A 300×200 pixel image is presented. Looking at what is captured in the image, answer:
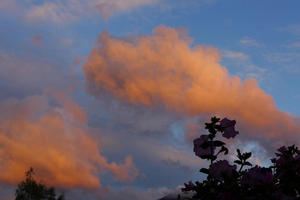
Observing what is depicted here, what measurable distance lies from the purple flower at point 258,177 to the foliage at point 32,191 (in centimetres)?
5449

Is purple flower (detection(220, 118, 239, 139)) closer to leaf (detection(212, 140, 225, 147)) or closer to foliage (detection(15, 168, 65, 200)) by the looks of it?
leaf (detection(212, 140, 225, 147))

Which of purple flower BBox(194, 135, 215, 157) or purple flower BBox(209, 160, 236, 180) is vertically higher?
purple flower BBox(194, 135, 215, 157)

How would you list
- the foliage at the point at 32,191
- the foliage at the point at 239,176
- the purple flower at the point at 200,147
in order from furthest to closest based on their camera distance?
the foliage at the point at 32,191, the purple flower at the point at 200,147, the foliage at the point at 239,176

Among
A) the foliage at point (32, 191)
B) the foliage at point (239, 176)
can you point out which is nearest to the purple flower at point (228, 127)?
the foliage at point (239, 176)

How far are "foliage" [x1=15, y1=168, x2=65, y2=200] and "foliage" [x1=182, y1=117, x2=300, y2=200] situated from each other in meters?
54.0

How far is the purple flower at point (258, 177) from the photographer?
3.83m

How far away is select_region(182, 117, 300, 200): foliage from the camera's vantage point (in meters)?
3.79

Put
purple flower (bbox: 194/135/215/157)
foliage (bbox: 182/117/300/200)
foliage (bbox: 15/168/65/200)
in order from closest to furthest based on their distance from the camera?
foliage (bbox: 182/117/300/200) → purple flower (bbox: 194/135/215/157) → foliage (bbox: 15/168/65/200)

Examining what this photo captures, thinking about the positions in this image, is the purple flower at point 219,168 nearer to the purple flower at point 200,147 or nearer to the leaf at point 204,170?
the leaf at point 204,170

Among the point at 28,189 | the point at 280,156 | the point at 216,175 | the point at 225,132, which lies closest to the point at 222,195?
the point at 216,175

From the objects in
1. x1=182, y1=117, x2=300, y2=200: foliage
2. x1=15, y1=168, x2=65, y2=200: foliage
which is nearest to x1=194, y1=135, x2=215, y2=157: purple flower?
x1=182, y1=117, x2=300, y2=200: foliage

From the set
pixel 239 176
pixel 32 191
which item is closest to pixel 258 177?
pixel 239 176

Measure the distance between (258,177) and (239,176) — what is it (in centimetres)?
22

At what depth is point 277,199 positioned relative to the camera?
3.73m
